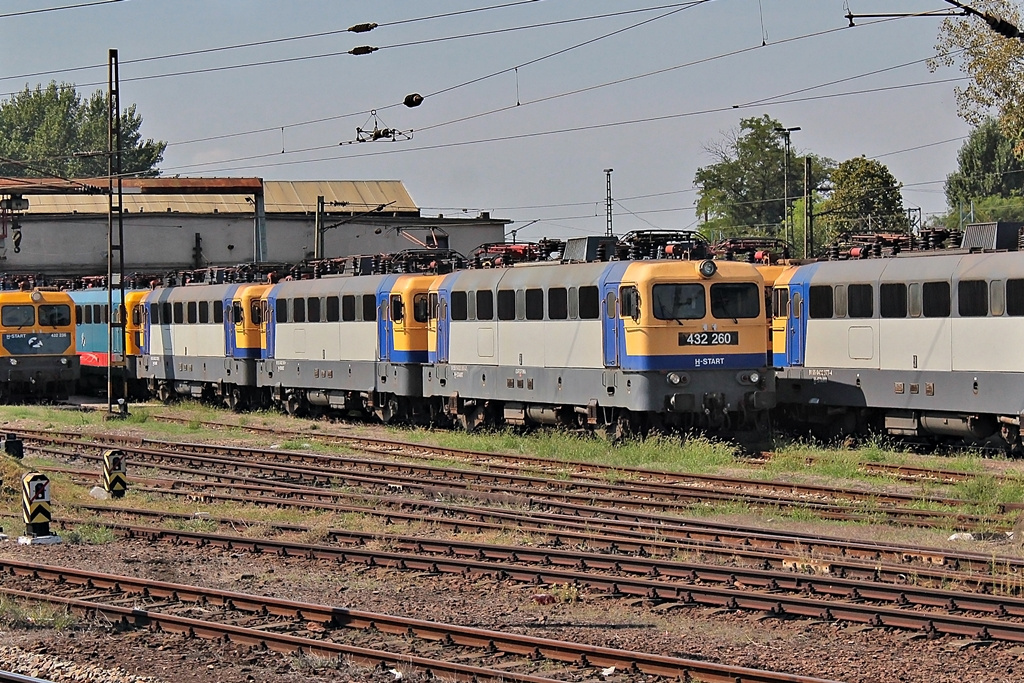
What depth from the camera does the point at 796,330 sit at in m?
25.4

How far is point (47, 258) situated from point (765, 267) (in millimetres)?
39141

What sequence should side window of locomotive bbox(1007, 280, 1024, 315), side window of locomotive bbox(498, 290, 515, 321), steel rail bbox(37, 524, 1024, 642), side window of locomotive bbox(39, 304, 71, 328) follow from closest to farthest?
steel rail bbox(37, 524, 1024, 642), side window of locomotive bbox(1007, 280, 1024, 315), side window of locomotive bbox(498, 290, 515, 321), side window of locomotive bbox(39, 304, 71, 328)

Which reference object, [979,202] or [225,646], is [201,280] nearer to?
[225,646]

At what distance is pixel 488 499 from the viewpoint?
18.7 metres

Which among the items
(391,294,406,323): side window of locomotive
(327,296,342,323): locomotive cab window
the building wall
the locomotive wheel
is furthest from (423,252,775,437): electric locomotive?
the building wall

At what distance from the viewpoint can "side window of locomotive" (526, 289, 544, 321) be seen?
25578mm

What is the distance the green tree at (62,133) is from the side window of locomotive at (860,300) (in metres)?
93.4

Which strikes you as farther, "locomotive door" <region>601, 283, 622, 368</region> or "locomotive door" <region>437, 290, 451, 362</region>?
"locomotive door" <region>437, 290, 451, 362</region>

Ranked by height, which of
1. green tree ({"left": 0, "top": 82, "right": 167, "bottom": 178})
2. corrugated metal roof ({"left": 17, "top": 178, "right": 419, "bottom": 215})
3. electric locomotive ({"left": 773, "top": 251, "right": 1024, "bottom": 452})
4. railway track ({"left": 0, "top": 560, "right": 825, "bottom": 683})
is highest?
green tree ({"left": 0, "top": 82, "right": 167, "bottom": 178})

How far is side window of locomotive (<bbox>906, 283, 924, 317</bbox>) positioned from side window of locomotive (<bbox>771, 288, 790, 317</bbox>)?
2994 mm

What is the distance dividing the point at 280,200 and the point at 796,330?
53143 millimetres

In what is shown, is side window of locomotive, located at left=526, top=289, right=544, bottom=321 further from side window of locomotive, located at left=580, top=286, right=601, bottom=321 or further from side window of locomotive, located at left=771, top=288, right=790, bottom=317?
side window of locomotive, located at left=771, top=288, right=790, bottom=317

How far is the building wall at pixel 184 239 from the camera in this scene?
5775cm

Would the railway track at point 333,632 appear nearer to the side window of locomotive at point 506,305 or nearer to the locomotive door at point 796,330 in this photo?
the side window of locomotive at point 506,305
